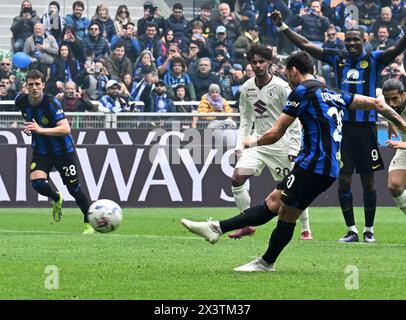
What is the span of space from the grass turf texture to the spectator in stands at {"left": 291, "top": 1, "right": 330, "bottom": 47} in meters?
10.2

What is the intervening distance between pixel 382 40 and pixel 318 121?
1692cm

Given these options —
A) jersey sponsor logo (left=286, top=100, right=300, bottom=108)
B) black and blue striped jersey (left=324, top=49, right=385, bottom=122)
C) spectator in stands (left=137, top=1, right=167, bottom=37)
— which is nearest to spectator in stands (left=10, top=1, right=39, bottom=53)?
spectator in stands (left=137, top=1, right=167, bottom=37)

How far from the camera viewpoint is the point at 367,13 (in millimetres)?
27688

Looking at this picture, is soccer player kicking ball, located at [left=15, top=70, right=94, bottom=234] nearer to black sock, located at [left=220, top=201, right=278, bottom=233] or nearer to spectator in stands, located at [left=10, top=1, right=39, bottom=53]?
black sock, located at [left=220, top=201, right=278, bottom=233]

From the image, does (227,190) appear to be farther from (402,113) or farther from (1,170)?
(402,113)

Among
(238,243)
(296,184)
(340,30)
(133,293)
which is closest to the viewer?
(133,293)

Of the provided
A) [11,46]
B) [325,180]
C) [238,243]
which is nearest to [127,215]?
[238,243]

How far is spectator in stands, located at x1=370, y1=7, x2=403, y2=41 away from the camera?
27.1 m

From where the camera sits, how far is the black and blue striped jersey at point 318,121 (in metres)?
10.2

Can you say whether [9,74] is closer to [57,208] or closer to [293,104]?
[57,208]

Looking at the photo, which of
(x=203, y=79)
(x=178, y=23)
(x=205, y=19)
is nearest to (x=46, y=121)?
(x=203, y=79)

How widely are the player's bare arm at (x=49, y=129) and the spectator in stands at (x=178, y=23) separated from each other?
398 inches

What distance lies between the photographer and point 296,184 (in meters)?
10.2
